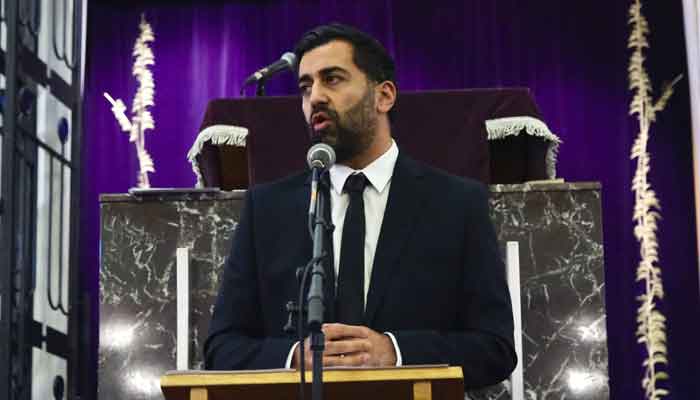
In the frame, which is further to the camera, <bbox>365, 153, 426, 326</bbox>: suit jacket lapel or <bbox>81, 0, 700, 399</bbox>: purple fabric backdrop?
<bbox>81, 0, 700, 399</bbox>: purple fabric backdrop

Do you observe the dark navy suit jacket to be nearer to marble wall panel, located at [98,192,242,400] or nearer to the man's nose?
the man's nose

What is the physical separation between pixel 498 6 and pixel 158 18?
211 cm

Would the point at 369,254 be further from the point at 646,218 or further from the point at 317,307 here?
the point at 646,218

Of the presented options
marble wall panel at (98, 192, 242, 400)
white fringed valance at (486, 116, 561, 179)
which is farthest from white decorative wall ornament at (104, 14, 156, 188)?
white fringed valance at (486, 116, 561, 179)

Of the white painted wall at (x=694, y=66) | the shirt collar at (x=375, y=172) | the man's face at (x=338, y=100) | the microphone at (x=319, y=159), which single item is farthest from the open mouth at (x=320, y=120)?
the white painted wall at (x=694, y=66)

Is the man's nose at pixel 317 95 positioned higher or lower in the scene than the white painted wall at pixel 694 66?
lower

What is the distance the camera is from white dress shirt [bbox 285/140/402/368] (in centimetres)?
308

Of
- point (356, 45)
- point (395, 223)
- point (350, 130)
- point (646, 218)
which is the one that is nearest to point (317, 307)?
point (395, 223)

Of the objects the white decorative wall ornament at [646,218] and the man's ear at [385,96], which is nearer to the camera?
the man's ear at [385,96]

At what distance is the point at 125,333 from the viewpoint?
4023mm

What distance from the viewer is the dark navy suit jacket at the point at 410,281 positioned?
9.50 ft

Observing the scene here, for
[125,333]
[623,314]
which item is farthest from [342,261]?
[623,314]

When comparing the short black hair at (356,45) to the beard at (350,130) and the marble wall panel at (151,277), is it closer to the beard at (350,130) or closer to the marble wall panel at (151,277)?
the beard at (350,130)

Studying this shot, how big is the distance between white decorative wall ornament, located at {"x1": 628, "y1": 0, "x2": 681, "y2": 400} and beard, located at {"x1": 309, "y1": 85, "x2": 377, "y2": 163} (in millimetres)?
4267
